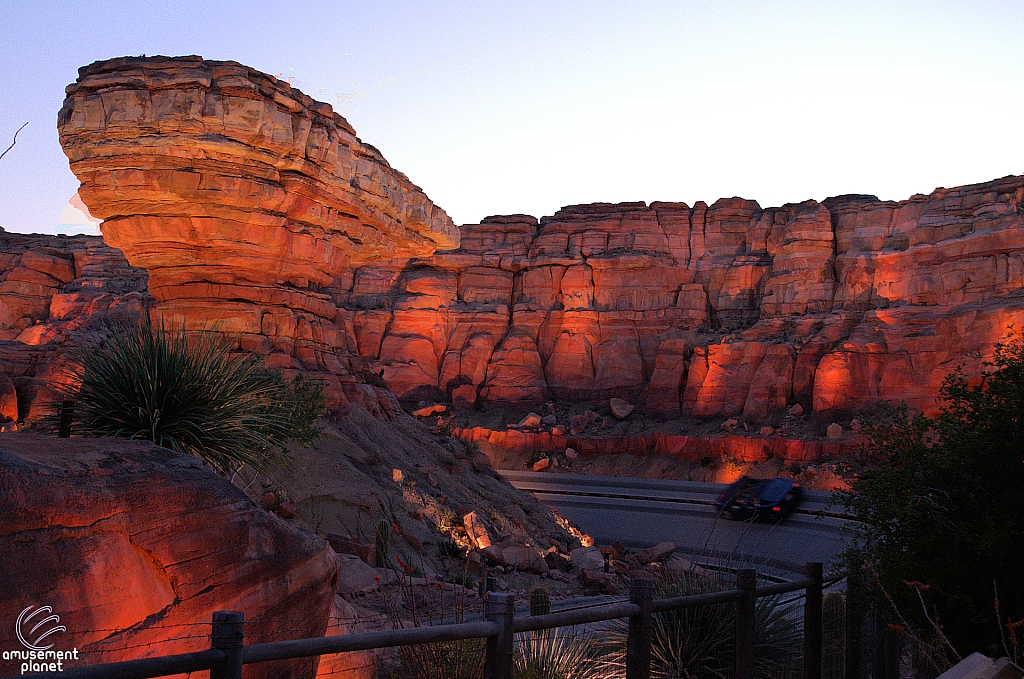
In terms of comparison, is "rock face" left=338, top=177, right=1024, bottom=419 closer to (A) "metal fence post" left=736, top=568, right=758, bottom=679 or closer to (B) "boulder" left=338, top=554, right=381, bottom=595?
(B) "boulder" left=338, top=554, right=381, bottom=595

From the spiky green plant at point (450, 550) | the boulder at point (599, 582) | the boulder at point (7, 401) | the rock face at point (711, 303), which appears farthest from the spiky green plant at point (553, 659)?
the rock face at point (711, 303)

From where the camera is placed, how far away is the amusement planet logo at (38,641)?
12.2 ft

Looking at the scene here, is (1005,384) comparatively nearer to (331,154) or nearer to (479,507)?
(479,507)

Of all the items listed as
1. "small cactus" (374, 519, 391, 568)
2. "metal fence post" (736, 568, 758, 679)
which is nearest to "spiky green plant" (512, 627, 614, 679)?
"metal fence post" (736, 568, 758, 679)

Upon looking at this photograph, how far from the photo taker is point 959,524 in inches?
282

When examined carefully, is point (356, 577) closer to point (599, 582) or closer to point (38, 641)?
point (599, 582)

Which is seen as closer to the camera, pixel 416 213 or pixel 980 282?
pixel 416 213

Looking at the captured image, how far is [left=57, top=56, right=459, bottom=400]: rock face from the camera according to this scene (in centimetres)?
1616

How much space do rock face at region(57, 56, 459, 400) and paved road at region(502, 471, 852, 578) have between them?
11.2 m

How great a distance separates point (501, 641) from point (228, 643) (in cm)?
150

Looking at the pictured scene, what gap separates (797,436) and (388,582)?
32.5m

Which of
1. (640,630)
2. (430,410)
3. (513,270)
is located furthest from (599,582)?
(513,270)

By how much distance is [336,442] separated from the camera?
16.5 meters

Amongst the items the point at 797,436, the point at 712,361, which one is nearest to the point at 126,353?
the point at 797,436
